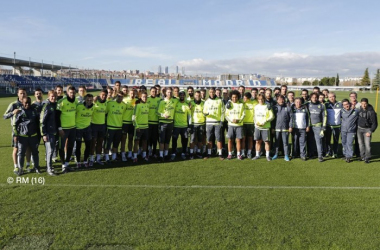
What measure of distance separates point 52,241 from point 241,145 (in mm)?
5679

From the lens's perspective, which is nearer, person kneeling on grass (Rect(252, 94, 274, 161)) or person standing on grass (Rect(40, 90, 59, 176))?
person standing on grass (Rect(40, 90, 59, 176))

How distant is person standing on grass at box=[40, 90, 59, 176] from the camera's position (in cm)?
629

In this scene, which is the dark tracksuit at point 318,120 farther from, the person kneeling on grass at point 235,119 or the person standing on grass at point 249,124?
the person kneeling on grass at point 235,119

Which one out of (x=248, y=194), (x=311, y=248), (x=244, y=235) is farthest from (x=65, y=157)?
(x=311, y=248)

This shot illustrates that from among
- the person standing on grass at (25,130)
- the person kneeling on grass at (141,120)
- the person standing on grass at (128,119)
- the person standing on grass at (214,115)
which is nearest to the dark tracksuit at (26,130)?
the person standing on grass at (25,130)

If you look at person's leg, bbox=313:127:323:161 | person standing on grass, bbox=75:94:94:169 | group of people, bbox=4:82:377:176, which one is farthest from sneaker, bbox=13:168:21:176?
person's leg, bbox=313:127:323:161

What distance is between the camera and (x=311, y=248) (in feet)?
11.4

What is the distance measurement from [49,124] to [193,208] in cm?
399

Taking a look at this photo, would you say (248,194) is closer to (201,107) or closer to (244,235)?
(244,235)

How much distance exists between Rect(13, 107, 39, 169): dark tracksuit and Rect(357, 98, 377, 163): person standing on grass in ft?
27.3

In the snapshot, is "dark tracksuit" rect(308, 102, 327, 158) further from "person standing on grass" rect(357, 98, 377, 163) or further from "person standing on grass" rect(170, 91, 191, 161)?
"person standing on grass" rect(170, 91, 191, 161)

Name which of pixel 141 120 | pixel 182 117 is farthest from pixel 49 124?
pixel 182 117

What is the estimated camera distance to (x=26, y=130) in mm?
6230

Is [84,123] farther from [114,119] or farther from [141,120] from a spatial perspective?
[141,120]
